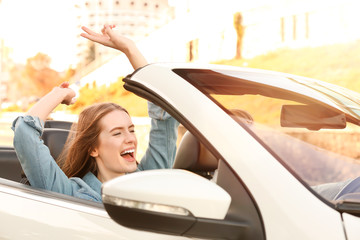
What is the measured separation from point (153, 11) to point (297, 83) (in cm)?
15353

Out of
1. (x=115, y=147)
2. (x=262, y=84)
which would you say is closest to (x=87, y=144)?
(x=115, y=147)

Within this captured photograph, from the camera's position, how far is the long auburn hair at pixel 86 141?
265 cm

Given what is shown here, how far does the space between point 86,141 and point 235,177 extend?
122 centimetres

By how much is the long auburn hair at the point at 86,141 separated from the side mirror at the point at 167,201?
3.73ft

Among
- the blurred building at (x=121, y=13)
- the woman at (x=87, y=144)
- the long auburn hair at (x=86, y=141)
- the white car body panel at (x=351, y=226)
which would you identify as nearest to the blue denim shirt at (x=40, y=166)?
the woman at (x=87, y=144)

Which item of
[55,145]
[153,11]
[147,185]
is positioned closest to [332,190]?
[147,185]

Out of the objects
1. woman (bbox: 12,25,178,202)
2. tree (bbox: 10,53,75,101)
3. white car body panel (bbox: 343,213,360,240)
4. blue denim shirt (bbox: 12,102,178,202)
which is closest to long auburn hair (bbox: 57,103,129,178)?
woman (bbox: 12,25,178,202)

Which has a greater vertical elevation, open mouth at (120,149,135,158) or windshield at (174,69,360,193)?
windshield at (174,69,360,193)

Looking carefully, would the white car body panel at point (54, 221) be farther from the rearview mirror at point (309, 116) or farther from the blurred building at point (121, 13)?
the blurred building at point (121, 13)

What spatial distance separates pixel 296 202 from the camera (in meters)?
1.52

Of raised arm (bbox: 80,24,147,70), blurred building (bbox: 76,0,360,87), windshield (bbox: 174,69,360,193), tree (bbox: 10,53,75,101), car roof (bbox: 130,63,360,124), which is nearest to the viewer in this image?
windshield (bbox: 174,69,360,193)

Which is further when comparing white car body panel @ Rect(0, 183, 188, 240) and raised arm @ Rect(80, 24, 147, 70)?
raised arm @ Rect(80, 24, 147, 70)

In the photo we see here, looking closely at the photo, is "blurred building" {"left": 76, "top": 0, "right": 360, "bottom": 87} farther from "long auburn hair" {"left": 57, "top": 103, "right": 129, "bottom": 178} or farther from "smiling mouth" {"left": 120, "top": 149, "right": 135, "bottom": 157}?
"smiling mouth" {"left": 120, "top": 149, "right": 135, "bottom": 157}

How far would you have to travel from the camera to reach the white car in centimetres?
149
